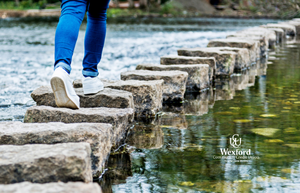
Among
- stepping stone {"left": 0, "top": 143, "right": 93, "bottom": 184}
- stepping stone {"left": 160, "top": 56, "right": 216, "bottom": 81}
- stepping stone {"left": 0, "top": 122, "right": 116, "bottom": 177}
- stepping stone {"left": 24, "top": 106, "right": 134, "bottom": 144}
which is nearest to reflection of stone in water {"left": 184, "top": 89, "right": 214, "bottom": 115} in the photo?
stepping stone {"left": 160, "top": 56, "right": 216, "bottom": 81}

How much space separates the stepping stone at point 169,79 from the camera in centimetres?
315

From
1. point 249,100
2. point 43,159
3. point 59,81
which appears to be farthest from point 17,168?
point 249,100

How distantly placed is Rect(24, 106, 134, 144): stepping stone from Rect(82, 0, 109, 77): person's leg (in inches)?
17.3

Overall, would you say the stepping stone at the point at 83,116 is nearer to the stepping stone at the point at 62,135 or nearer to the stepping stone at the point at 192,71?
the stepping stone at the point at 62,135

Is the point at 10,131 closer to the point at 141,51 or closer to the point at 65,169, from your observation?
the point at 65,169

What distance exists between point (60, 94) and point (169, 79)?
1342 millimetres

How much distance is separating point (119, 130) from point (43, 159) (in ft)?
2.49

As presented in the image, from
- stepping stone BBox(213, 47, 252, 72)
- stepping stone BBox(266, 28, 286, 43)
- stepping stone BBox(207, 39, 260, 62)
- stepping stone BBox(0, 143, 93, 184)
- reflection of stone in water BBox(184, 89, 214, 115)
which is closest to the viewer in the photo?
stepping stone BBox(0, 143, 93, 184)

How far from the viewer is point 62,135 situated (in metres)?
1.70

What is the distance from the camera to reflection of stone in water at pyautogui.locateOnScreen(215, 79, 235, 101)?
132 inches

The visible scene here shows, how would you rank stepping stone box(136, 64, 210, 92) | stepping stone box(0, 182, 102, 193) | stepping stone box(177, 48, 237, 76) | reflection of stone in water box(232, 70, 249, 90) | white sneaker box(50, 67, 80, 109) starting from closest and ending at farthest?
stepping stone box(0, 182, 102, 193) → white sneaker box(50, 67, 80, 109) → stepping stone box(136, 64, 210, 92) → reflection of stone in water box(232, 70, 249, 90) → stepping stone box(177, 48, 237, 76)

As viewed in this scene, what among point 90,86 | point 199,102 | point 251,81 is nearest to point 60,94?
point 90,86

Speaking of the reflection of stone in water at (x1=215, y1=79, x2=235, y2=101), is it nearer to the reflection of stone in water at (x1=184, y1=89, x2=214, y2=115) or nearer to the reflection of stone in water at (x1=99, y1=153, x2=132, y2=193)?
the reflection of stone in water at (x1=184, y1=89, x2=214, y2=115)

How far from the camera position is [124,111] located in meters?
2.20
